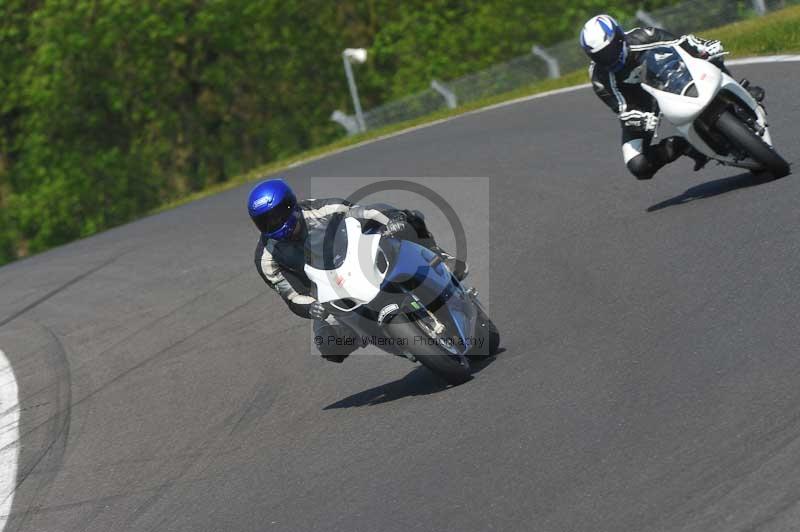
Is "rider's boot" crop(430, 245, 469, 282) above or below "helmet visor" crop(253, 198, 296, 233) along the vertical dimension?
below

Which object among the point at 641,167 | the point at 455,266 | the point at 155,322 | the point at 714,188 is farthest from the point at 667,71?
the point at 155,322

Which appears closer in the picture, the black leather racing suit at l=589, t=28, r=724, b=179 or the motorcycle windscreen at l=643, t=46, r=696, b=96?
the motorcycle windscreen at l=643, t=46, r=696, b=96

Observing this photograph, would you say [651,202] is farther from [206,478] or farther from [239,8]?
[239,8]

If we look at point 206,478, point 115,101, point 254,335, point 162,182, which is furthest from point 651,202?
point 115,101

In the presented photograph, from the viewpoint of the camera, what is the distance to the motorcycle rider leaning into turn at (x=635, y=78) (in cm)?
986

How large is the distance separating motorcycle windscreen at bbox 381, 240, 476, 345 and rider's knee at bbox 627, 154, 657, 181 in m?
2.89

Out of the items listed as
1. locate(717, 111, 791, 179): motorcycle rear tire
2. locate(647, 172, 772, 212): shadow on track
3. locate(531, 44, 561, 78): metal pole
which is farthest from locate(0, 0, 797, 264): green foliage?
locate(717, 111, 791, 179): motorcycle rear tire

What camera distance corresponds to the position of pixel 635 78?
398 inches

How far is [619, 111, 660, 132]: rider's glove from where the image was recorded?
1016cm

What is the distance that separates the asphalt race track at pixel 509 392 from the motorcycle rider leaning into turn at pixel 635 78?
0.47m

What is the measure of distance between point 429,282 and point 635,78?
3.08 metres

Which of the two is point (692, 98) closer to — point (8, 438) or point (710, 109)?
point (710, 109)

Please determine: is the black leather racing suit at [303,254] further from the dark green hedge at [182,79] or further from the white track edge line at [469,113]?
the dark green hedge at [182,79]

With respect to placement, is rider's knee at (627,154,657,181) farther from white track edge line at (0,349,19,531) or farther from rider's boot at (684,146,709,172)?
white track edge line at (0,349,19,531)
